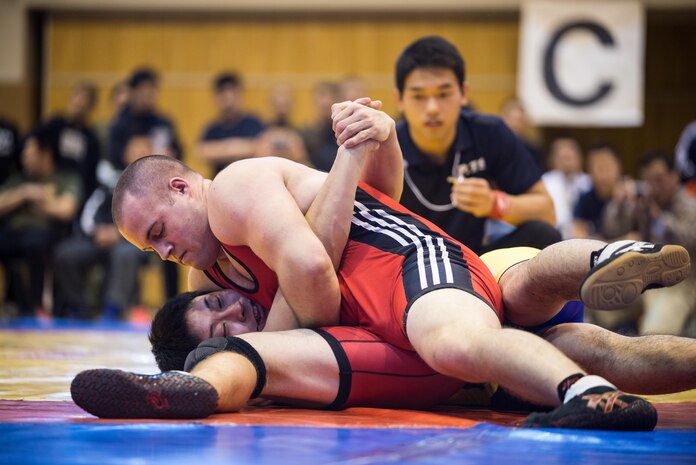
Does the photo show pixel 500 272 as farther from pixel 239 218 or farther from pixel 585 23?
pixel 585 23

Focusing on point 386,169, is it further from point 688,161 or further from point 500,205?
point 688,161

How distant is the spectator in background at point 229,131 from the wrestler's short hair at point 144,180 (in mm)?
5363

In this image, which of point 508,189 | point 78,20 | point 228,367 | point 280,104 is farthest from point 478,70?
point 228,367

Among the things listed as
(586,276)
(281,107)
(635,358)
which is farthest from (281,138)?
(586,276)

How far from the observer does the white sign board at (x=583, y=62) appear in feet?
31.0

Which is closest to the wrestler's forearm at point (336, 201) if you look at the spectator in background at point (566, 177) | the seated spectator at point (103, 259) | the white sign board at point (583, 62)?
the seated spectator at point (103, 259)

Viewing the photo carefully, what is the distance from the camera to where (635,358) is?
100.0 inches

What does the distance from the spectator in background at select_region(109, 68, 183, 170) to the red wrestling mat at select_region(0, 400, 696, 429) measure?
5.70 metres

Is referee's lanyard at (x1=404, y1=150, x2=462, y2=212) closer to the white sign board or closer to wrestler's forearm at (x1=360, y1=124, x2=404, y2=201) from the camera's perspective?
wrestler's forearm at (x1=360, y1=124, x2=404, y2=201)

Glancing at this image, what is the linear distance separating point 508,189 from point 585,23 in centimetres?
583

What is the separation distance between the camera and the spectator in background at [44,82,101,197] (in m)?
8.17

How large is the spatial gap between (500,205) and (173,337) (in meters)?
1.80

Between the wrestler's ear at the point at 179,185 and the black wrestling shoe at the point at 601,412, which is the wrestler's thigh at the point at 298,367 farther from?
the black wrestling shoe at the point at 601,412

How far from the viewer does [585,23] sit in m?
9.52
